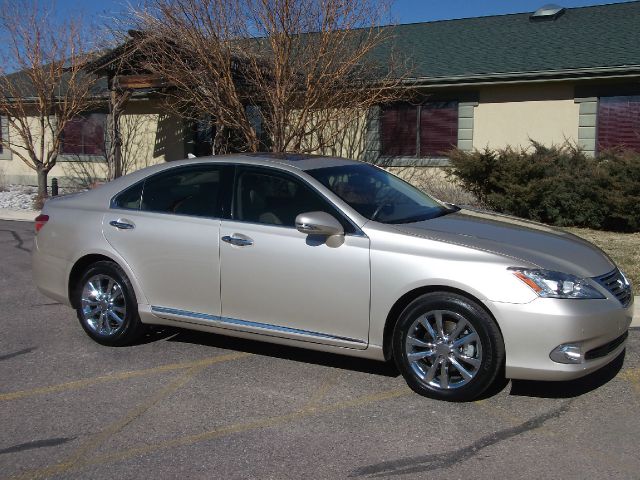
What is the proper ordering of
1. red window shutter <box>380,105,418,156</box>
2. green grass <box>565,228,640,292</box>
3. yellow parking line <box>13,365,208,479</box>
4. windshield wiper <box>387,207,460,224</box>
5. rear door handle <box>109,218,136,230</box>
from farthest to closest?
red window shutter <box>380,105,418,156</box>, green grass <box>565,228,640,292</box>, rear door handle <box>109,218,136,230</box>, windshield wiper <box>387,207,460,224</box>, yellow parking line <box>13,365,208,479</box>

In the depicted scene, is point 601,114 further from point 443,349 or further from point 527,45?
point 443,349

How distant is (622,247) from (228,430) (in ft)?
25.5

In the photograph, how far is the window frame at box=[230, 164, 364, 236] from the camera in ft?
15.7

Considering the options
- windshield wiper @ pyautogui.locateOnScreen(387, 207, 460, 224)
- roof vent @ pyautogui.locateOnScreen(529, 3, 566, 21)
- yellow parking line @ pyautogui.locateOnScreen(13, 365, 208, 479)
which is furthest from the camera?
roof vent @ pyautogui.locateOnScreen(529, 3, 566, 21)

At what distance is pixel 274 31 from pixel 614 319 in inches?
401

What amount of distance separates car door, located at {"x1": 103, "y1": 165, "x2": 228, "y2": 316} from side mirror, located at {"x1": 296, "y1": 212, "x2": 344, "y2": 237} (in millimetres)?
820

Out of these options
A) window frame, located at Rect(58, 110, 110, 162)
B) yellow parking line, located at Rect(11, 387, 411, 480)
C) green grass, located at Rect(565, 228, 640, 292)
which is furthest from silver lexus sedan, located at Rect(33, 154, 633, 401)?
window frame, located at Rect(58, 110, 110, 162)

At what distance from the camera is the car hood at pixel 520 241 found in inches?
175

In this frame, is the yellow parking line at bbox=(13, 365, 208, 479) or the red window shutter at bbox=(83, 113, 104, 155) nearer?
the yellow parking line at bbox=(13, 365, 208, 479)

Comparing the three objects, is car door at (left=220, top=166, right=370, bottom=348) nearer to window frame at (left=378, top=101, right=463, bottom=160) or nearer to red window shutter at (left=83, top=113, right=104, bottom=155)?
window frame at (left=378, top=101, right=463, bottom=160)

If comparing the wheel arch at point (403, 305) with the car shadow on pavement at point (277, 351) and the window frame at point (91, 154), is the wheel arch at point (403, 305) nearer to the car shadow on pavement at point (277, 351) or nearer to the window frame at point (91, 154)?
the car shadow on pavement at point (277, 351)

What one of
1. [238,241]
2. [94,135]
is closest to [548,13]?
[94,135]

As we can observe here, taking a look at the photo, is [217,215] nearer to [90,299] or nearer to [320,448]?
[90,299]

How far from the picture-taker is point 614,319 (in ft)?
14.4
